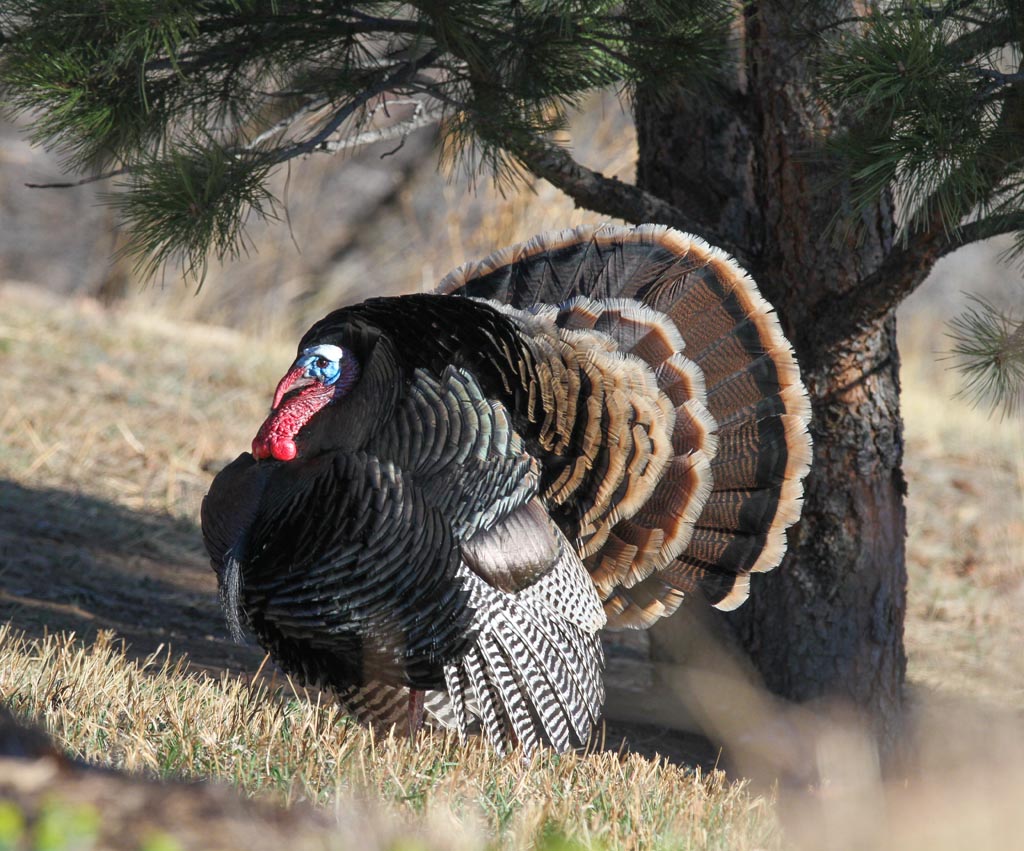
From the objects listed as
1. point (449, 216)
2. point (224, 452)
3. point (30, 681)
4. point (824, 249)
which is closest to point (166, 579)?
point (224, 452)

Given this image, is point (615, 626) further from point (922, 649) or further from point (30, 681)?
point (922, 649)

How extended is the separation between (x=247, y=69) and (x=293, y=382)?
1094 mm

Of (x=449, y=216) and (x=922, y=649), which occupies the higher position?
(x=449, y=216)

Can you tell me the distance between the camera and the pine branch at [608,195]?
366 cm

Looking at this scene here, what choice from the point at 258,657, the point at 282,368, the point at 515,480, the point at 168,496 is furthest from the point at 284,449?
the point at 282,368

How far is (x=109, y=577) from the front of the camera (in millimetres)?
5039

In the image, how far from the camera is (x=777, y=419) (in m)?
3.53

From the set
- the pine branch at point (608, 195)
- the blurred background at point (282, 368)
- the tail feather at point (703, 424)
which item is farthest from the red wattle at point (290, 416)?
the pine branch at point (608, 195)

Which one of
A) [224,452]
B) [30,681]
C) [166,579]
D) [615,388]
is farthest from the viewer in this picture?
[224,452]

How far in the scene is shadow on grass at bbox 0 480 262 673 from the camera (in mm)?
4426

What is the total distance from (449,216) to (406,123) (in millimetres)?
6069

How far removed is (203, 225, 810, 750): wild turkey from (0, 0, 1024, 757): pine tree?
0.37m

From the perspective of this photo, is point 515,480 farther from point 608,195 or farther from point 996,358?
point 996,358

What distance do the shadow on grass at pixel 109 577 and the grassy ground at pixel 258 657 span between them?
0.04 feet
